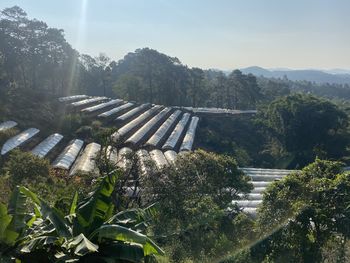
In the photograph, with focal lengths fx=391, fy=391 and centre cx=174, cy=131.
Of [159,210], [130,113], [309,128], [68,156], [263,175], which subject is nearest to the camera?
[159,210]

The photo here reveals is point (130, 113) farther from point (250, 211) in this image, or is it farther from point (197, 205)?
point (197, 205)

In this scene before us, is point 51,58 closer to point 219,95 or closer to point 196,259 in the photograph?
point 219,95

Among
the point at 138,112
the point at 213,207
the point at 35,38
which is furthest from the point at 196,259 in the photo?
the point at 35,38

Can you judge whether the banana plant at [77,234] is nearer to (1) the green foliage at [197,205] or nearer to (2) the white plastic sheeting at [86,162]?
(1) the green foliage at [197,205]

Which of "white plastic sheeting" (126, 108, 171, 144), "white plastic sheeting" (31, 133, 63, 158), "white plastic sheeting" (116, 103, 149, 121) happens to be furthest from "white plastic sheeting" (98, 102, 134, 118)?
"white plastic sheeting" (31, 133, 63, 158)

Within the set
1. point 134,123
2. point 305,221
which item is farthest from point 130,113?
point 305,221
